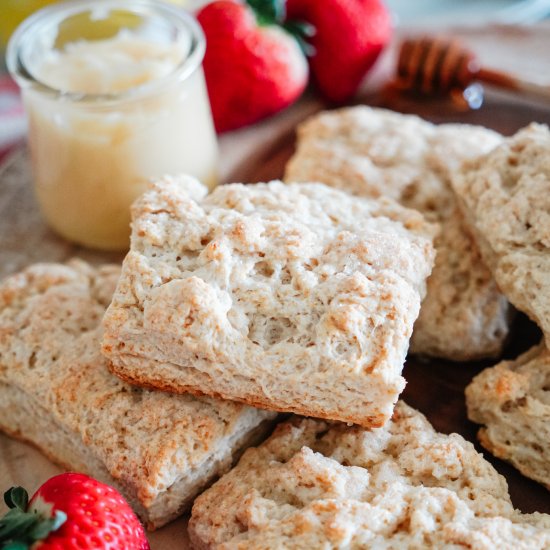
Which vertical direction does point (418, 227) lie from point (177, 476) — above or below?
above

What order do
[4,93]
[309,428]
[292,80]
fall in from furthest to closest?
[4,93] < [292,80] < [309,428]

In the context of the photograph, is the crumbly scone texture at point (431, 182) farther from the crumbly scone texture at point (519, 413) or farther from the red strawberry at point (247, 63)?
the red strawberry at point (247, 63)

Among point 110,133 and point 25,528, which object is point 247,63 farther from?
point 25,528

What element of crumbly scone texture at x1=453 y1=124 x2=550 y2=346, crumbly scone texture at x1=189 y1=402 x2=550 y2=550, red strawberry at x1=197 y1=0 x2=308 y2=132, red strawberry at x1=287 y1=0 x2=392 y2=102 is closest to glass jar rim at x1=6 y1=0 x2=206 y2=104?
red strawberry at x1=197 y1=0 x2=308 y2=132

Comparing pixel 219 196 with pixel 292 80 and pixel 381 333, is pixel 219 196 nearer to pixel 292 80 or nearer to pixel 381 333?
pixel 381 333

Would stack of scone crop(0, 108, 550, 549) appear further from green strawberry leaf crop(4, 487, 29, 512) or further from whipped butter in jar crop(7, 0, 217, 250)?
whipped butter in jar crop(7, 0, 217, 250)

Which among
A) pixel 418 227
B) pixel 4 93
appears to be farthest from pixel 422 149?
pixel 4 93

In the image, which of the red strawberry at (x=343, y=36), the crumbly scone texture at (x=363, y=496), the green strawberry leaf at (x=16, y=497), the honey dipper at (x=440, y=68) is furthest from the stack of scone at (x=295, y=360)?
the red strawberry at (x=343, y=36)
